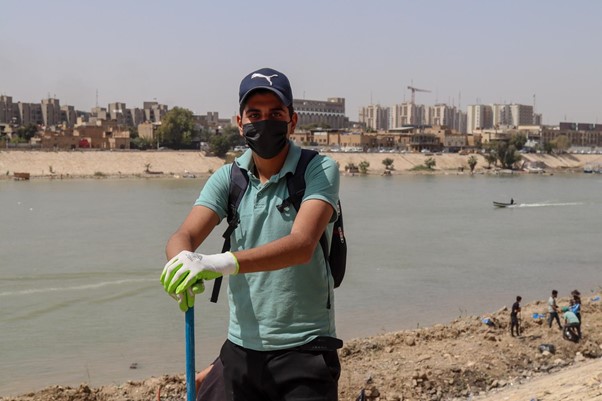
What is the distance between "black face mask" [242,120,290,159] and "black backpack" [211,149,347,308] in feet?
0.31

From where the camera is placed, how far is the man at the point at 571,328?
1005 cm

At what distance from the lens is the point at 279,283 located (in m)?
2.47

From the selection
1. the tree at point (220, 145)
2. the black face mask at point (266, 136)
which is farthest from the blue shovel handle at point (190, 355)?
the tree at point (220, 145)

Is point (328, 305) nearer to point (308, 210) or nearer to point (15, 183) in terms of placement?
point (308, 210)

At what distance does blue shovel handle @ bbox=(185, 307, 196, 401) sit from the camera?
244 centimetres

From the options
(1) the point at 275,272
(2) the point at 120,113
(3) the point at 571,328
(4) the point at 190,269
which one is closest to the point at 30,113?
(2) the point at 120,113

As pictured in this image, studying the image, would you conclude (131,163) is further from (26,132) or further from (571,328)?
(571,328)

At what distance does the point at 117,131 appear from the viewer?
10356 cm

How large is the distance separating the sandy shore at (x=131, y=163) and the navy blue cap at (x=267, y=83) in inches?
3035

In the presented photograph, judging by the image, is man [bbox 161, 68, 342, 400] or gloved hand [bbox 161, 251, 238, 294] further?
man [bbox 161, 68, 342, 400]

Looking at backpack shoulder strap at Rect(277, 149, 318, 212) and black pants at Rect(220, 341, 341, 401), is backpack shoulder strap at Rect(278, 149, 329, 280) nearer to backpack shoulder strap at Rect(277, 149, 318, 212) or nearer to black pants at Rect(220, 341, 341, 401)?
backpack shoulder strap at Rect(277, 149, 318, 212)

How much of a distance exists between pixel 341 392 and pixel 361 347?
7.25 feet

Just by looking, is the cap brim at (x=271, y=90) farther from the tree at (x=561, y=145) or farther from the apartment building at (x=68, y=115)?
the apartment building at (x=68, y=115)

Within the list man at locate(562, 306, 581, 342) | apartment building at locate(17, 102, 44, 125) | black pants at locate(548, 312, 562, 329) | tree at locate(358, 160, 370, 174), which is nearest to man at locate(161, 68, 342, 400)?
man at locate(562, 306, 581, 342)
